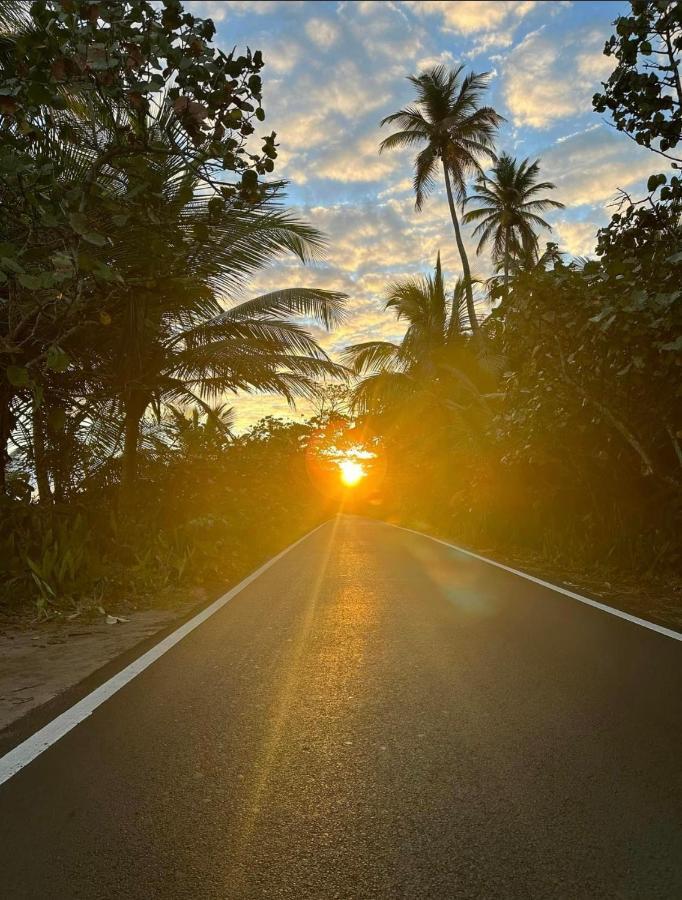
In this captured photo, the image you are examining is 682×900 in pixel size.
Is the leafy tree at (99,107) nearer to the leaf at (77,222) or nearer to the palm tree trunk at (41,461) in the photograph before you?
the leaf at (77,222)

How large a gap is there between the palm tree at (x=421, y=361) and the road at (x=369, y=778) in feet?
60.4

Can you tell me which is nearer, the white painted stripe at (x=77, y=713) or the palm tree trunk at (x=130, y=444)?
the white painted stripe at (x=77, y=713)

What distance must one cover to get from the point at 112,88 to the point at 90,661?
4164 mm

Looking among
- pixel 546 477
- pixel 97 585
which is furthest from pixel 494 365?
pixel 97 585

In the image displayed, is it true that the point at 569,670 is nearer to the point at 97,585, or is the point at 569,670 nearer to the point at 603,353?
the point at 603,353

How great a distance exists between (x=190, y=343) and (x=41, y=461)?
3272mm

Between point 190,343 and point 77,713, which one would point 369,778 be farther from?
point 190,343

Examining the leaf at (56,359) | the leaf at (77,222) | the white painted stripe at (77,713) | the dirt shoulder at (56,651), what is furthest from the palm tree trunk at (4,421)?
the leaf at (77,222)

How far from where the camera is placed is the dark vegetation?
4.58 meters

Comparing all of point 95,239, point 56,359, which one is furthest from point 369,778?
point 95,239

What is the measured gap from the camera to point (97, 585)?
8.68m

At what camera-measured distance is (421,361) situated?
24.5 m

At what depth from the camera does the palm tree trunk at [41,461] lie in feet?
37.2

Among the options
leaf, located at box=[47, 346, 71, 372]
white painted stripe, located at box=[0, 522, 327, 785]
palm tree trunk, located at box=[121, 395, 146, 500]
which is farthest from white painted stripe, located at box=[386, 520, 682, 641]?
palm tree trunk, located at box=[121, 395, 146, 500]
